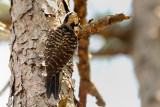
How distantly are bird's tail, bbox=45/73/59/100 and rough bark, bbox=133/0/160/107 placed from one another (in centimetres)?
215

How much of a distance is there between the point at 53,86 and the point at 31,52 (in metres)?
0.37

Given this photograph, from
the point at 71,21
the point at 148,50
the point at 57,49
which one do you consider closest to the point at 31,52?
the point at 57,49

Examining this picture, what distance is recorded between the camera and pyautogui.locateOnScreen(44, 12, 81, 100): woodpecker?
2635mm

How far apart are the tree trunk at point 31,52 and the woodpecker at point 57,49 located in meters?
0.05

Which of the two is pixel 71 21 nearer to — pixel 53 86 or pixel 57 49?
pixel 57 49

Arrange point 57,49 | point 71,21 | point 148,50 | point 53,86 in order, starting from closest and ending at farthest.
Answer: point 53,86
point 57,49
point 71,21
point 148,50

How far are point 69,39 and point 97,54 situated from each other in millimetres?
2771

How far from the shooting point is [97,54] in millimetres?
5633

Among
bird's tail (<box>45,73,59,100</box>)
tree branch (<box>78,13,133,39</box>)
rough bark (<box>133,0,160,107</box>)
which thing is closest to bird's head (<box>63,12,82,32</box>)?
tree branch (<box>78,13,133,39</box>)

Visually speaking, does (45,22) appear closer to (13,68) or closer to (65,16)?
(65,16)

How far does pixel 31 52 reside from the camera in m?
2.69

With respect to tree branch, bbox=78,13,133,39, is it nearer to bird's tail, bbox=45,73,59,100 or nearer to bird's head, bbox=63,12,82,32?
bird's head, bbox=63,12,82,32

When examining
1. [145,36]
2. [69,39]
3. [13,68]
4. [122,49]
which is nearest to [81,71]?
[69,39]

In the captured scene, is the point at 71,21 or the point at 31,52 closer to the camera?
the point at 31,52
